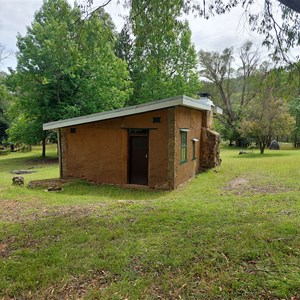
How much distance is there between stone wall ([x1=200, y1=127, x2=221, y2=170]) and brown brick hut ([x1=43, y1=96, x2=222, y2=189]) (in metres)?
2.11

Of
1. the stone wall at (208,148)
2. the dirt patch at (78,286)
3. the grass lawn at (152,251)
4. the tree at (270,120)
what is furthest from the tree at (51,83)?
the dirt patch at (78,286)

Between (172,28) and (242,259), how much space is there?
4.99 meters

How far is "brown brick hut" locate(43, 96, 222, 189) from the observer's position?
9.34m

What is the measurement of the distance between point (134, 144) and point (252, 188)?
4.41 metres

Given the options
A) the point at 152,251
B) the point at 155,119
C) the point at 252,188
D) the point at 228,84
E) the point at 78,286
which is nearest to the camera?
the point at 78,286

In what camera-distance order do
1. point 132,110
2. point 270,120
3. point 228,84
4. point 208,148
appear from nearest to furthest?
point 132,110, point 208,148, point 270,120, point 228,84

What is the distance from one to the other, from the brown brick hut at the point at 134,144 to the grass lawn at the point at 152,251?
3432 mm

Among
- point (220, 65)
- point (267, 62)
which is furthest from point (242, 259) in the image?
point (220, 65)

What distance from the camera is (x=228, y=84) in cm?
3759

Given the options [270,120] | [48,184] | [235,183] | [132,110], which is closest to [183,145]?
[235,183]

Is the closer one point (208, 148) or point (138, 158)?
point (138, 158)

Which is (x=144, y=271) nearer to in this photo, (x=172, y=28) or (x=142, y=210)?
(x=142, y=210)

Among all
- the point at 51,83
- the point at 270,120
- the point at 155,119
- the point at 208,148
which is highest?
the point at 51,83

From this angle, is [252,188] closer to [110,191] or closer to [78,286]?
[110,191]
